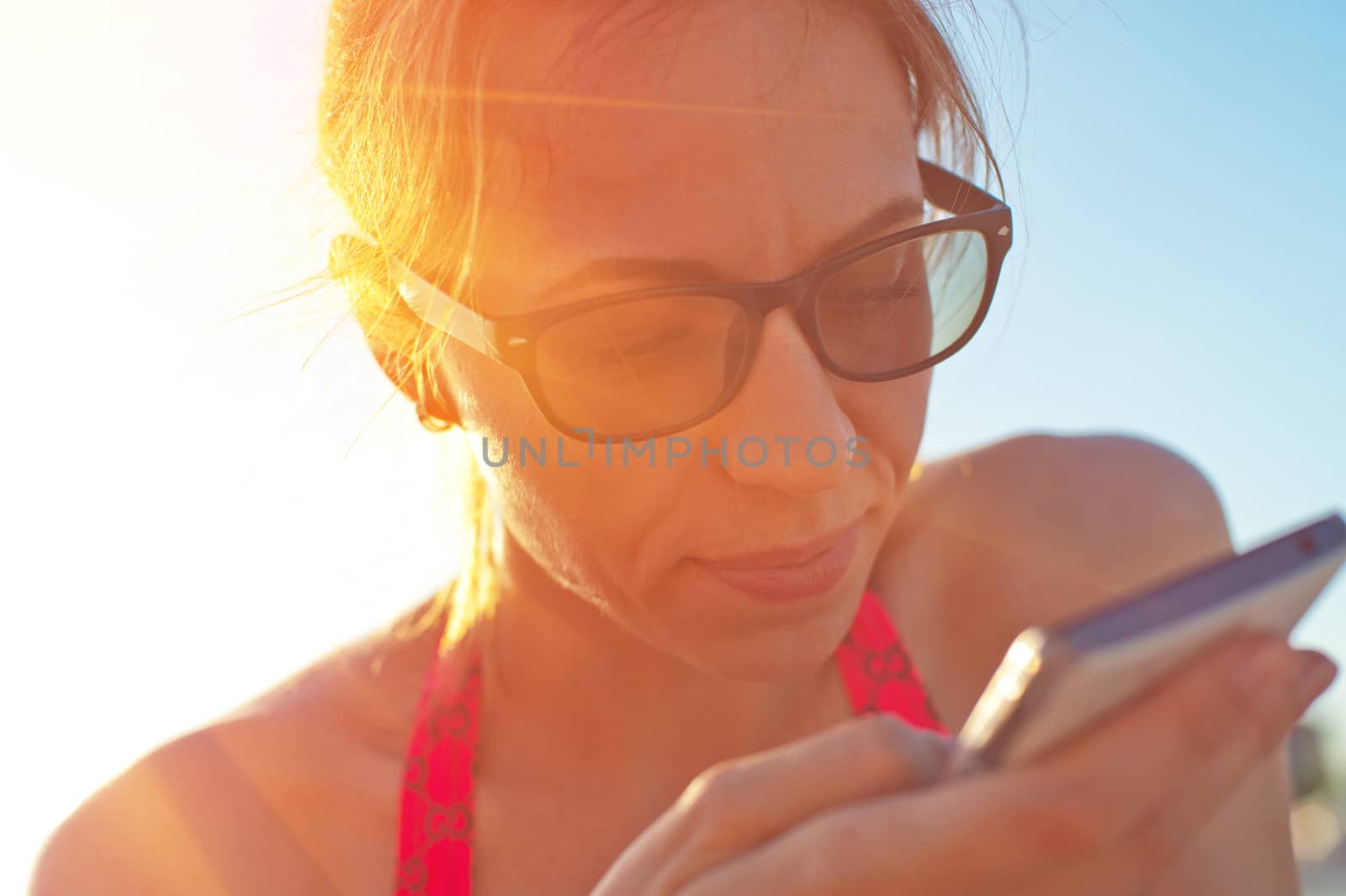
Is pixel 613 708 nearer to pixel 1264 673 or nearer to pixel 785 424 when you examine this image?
pixel 785 424

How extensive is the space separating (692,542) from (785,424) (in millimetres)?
256

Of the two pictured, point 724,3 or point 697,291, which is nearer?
point 697,291

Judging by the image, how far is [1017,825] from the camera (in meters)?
0.82

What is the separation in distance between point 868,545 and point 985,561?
922 mm

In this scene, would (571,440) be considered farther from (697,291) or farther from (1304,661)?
(1304,661)

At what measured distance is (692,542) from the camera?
1720 millimetres

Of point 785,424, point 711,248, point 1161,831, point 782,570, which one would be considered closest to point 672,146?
point 711,248

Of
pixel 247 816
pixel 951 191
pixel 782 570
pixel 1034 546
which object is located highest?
pixel 951 191

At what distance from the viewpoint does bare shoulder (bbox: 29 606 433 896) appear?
85.1 inches

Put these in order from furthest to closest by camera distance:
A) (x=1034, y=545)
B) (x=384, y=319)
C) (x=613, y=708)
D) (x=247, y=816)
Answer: (x=1034, y=545), (x=613, y=708), (x=247, y=816), (x=384, y=319)

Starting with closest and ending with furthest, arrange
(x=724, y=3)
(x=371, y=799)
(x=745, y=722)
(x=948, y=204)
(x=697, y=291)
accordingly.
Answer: (x=697, y=291), (x=724, y=3), (x=948, y=204), (x=371, y=799), (x=745, y=722)

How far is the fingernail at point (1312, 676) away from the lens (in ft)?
2.79

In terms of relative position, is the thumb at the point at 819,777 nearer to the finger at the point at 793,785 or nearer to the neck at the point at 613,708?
the finger at the point at 793,785

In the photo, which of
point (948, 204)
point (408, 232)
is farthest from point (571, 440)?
point (948, 204)
